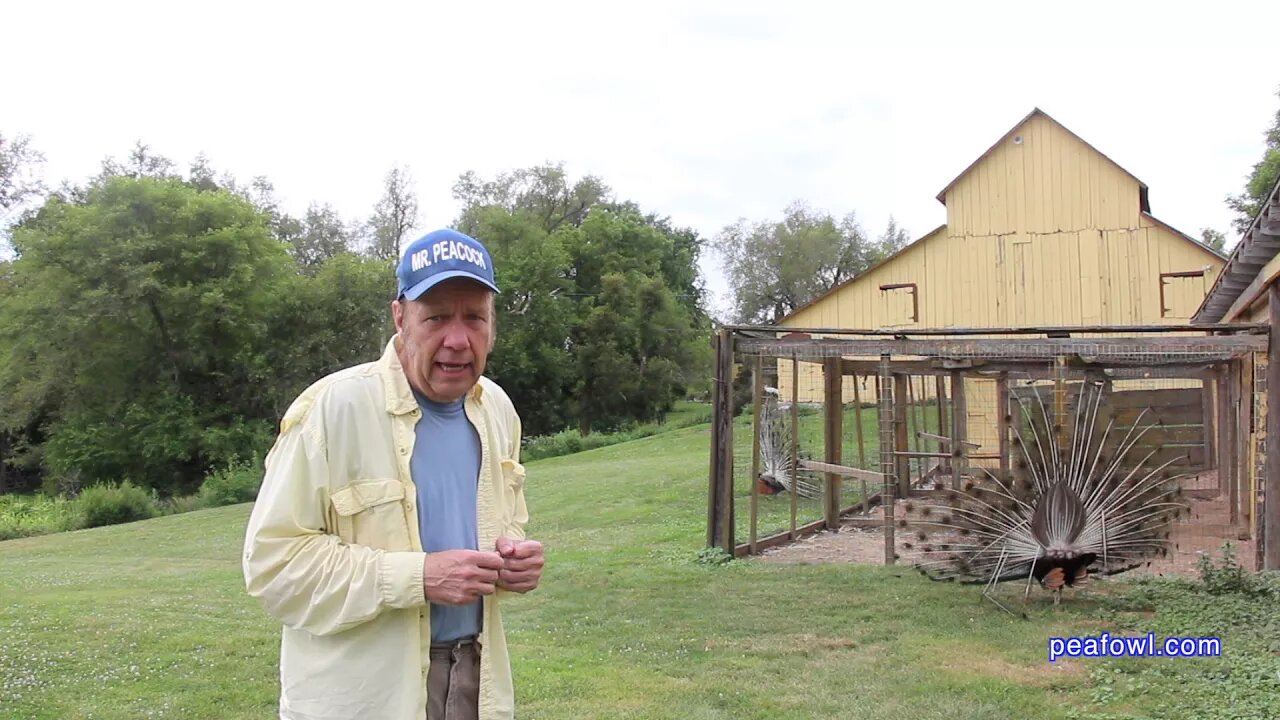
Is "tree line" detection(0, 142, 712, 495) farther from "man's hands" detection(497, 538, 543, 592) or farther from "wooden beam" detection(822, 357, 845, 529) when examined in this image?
"man's hands" detection(497, 538, 543, 592)

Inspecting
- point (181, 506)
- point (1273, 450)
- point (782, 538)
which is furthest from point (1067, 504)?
point (181, 506)

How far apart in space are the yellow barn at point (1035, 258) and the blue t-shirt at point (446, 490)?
1931 cm

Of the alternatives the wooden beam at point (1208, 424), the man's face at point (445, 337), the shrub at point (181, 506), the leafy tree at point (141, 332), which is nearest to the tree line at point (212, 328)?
the leafy tree at point (141, 332)

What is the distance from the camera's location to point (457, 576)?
7.20ft

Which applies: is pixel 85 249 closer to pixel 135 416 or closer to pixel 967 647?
pixel 135 416

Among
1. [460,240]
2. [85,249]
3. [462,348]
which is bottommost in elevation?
[462,348]

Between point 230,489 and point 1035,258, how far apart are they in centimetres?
2371

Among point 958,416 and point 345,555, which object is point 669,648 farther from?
point 958,416

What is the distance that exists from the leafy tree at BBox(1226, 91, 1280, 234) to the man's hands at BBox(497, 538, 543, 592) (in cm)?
3258

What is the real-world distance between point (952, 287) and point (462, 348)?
22.1 metres

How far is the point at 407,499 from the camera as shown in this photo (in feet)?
7.63

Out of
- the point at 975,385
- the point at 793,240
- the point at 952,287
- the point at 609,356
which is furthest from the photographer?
the point at 793,240

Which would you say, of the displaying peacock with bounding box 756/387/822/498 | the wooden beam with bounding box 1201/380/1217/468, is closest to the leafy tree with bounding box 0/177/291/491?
the displaying peacock with bounding box 756/387/822/498

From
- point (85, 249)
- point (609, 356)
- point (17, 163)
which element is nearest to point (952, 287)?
point (609, 356)
